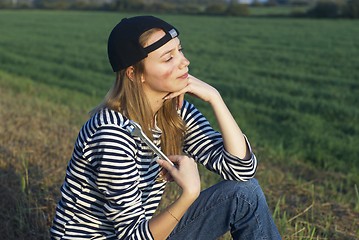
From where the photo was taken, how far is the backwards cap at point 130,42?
8.68ft

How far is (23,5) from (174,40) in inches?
2820

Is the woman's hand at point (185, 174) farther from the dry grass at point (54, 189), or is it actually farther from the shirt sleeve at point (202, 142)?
the dry grass at point (54, 189)

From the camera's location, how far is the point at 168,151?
9.45ft

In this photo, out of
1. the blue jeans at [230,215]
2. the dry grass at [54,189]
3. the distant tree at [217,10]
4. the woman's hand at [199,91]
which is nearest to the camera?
the blue jeans at [230,215]

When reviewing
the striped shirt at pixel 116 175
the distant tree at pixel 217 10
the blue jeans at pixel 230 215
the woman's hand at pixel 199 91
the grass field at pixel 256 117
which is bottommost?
the distant tree at pixel 217 10

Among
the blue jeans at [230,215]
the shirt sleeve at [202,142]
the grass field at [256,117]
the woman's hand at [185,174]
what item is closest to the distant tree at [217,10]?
the grass field at [256,117]

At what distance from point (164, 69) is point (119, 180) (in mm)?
552

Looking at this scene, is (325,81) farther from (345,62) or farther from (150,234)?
(150,234)

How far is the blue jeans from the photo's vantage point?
2811 mm

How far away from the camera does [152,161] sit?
2.78 meters

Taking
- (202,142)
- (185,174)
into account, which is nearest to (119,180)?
(185,174)

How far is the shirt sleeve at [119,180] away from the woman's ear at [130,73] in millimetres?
281

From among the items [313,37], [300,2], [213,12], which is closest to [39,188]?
[313,37]

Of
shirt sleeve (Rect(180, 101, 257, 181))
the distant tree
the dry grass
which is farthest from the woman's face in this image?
the distant tree
